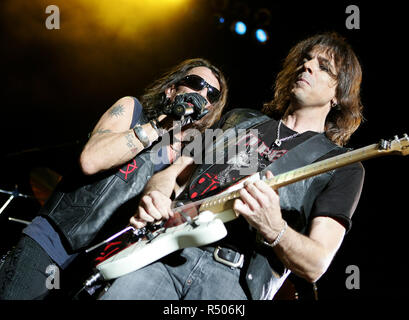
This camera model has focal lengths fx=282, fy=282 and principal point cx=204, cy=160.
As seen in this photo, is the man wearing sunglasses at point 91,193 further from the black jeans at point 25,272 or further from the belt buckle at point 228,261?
the belt buckle at point 228,261

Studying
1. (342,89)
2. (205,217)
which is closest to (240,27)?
(342,89)

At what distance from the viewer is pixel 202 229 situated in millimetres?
1487

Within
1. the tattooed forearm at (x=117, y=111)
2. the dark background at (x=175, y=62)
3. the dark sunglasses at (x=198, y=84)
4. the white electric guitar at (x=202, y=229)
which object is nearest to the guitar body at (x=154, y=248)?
the white electric guitar at (x=202, y=229)

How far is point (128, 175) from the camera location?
2330 millimetres

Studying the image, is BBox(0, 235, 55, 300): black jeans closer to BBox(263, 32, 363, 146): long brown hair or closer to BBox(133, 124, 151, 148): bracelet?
BBox(133, 124, 151, 148): bracelet

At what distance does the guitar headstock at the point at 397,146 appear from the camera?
1525 millimetres

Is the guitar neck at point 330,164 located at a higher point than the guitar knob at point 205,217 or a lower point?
higher

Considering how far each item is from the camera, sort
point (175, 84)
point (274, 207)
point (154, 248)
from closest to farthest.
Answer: point (274, 207), point (154, 248), point (175, 84)

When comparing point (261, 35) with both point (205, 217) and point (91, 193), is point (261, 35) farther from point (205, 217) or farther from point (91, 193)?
point (205, 217)

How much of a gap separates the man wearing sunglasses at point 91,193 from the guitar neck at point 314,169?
0.86 meters

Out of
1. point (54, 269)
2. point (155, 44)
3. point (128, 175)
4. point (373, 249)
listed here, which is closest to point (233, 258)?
point (128, 175)

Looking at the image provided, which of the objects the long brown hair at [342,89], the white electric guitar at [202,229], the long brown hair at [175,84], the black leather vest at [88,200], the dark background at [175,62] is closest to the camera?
the white electric guitar at [202,229]

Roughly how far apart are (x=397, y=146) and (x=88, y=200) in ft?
6.87

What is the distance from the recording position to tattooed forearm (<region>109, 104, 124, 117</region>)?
2.37m
